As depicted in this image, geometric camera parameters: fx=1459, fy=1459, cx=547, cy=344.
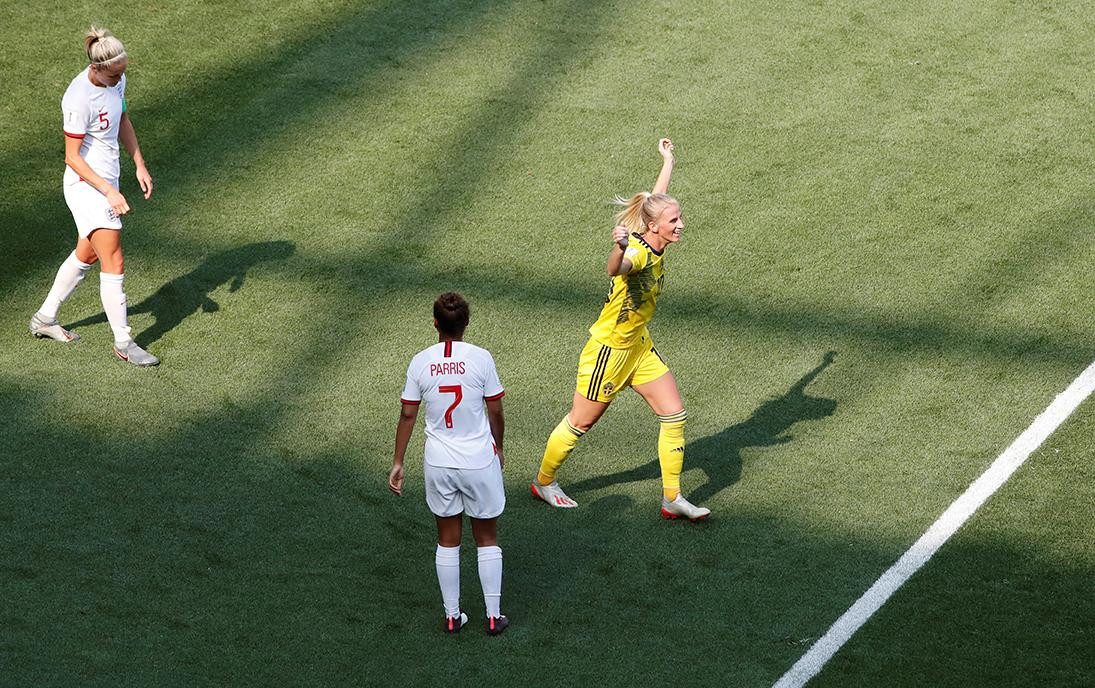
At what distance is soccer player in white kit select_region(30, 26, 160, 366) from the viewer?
28.4 feet

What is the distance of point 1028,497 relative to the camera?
8.05 m

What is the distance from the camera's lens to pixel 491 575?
683cm

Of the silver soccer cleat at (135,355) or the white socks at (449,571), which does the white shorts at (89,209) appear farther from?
the white socks at (449,571)

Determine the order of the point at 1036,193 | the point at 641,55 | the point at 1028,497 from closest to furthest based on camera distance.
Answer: the point at 1028,497 → the point at 1036,193 → the point at 641,55

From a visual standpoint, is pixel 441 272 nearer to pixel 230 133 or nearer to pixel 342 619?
pixel 230 133

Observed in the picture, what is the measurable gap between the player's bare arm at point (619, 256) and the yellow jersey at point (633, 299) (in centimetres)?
7

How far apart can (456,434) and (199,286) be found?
4.17 m

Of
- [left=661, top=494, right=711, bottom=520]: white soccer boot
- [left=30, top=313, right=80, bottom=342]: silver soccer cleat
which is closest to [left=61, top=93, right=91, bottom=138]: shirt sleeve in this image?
[left=30, top=313, right=80, bottom=342]: silver soccer cleat

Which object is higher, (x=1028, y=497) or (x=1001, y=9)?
(x=1001, y=9)

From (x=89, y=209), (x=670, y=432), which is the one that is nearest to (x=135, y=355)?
(x=89, y=209)

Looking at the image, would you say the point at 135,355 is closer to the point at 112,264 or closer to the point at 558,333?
the point at 112,264

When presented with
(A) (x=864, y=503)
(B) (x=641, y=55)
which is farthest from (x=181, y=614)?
(B) (x=641, y=55)

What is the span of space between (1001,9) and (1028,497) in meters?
6.84

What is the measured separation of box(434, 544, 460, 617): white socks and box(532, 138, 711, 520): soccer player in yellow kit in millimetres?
1203
